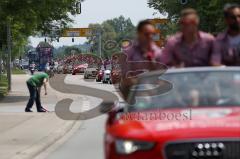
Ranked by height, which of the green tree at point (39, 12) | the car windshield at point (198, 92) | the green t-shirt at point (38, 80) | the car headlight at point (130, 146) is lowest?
the green t-shirt at point (38, 80)

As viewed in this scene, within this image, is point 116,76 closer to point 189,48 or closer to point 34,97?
point 34,97

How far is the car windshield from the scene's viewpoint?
739 cm

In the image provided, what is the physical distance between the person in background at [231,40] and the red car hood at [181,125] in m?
1.36

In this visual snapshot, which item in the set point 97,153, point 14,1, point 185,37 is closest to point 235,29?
point 185,37

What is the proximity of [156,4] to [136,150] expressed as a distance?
66.3 m

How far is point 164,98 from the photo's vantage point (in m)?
7.59

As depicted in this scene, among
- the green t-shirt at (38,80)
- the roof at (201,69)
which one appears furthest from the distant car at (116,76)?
the roof at (201,69)

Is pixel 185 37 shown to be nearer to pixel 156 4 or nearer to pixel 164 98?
pixel 164 98

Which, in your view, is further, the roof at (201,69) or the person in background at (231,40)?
the person in background at (231,40)

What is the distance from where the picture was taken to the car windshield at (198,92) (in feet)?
24.2

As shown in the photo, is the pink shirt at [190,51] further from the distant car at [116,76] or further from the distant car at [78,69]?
the distant car at [78,69]

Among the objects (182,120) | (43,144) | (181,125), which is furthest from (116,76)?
(181,125)

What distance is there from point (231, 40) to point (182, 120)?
2.02 metres

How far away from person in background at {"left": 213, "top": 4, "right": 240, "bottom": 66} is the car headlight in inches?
88.4
